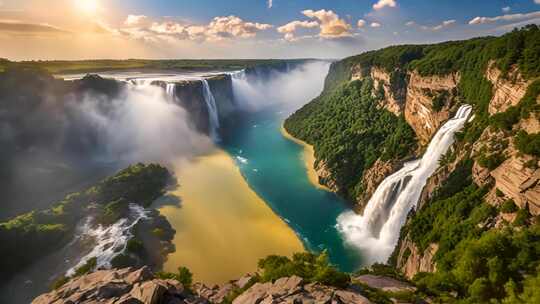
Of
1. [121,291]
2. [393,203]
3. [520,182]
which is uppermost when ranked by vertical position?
[520,182]

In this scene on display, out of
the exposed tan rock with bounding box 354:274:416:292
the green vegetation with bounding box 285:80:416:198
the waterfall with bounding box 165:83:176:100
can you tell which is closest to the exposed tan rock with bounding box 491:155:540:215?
the exposed tan rock with bounding box 354:274:416:292

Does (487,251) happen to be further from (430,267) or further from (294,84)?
(294,84)

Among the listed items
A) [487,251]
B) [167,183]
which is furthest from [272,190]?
[487,251]

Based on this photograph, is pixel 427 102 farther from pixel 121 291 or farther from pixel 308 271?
pixel 121 291

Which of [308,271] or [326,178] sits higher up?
[308,271]

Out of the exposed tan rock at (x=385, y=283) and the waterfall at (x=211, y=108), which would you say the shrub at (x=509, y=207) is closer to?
the exposed tan rock at (x=385, y=283)

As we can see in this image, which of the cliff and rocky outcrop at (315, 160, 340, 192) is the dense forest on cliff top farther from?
the cliff

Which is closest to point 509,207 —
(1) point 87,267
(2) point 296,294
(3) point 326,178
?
(2) point 296,294
